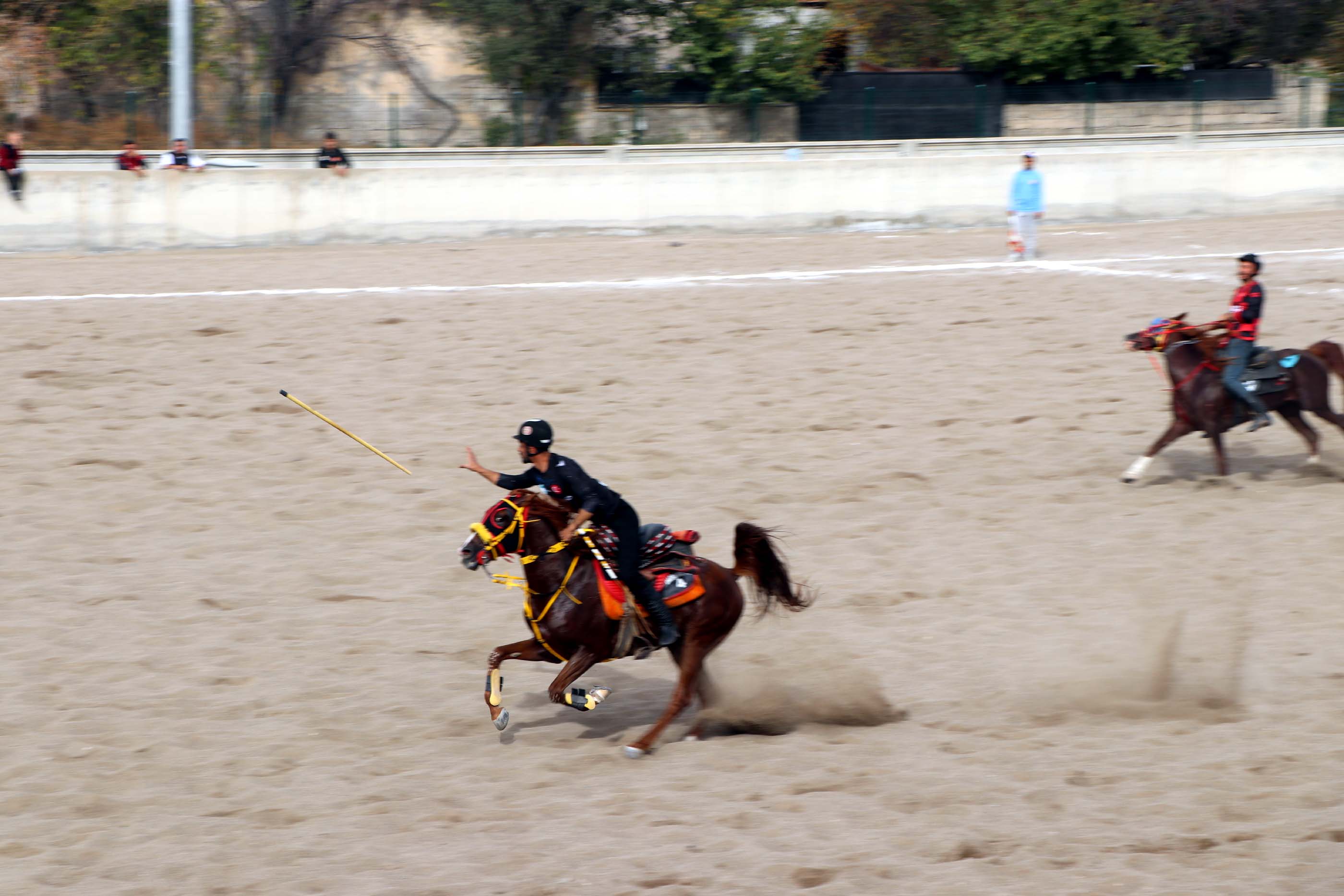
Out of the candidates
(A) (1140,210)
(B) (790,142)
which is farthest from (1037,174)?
(B) (790,142)

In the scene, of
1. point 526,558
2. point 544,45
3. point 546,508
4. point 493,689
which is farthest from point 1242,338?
point 544,45

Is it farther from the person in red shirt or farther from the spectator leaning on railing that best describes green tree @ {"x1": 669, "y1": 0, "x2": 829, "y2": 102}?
the person in red shirt

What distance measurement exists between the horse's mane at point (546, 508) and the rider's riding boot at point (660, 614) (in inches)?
25.7

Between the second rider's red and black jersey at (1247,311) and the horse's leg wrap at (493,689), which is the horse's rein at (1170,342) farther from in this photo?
the horse's leg wrap at (493,689)

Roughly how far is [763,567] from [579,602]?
1.30 metres

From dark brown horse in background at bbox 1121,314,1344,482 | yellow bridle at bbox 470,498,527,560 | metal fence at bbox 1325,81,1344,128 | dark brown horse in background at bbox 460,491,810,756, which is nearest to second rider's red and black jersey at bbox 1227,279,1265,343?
dark brown horse in background at bbox 1121,314,1344,482

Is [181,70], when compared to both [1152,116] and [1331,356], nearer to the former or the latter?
[1331,356]

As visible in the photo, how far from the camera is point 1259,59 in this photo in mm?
39781

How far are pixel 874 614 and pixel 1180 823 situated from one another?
3626 mm

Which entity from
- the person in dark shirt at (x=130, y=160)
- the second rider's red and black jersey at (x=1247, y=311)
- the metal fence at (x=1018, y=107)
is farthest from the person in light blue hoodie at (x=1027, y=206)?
the person in dark shirt at (x=130, y=160)

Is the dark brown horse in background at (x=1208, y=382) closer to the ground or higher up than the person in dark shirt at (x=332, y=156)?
closer to the ground

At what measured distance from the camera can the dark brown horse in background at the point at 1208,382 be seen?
12164 millimetres

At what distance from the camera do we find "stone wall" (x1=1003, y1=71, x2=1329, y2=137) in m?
36.1

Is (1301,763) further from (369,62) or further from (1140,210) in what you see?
(369,62)
